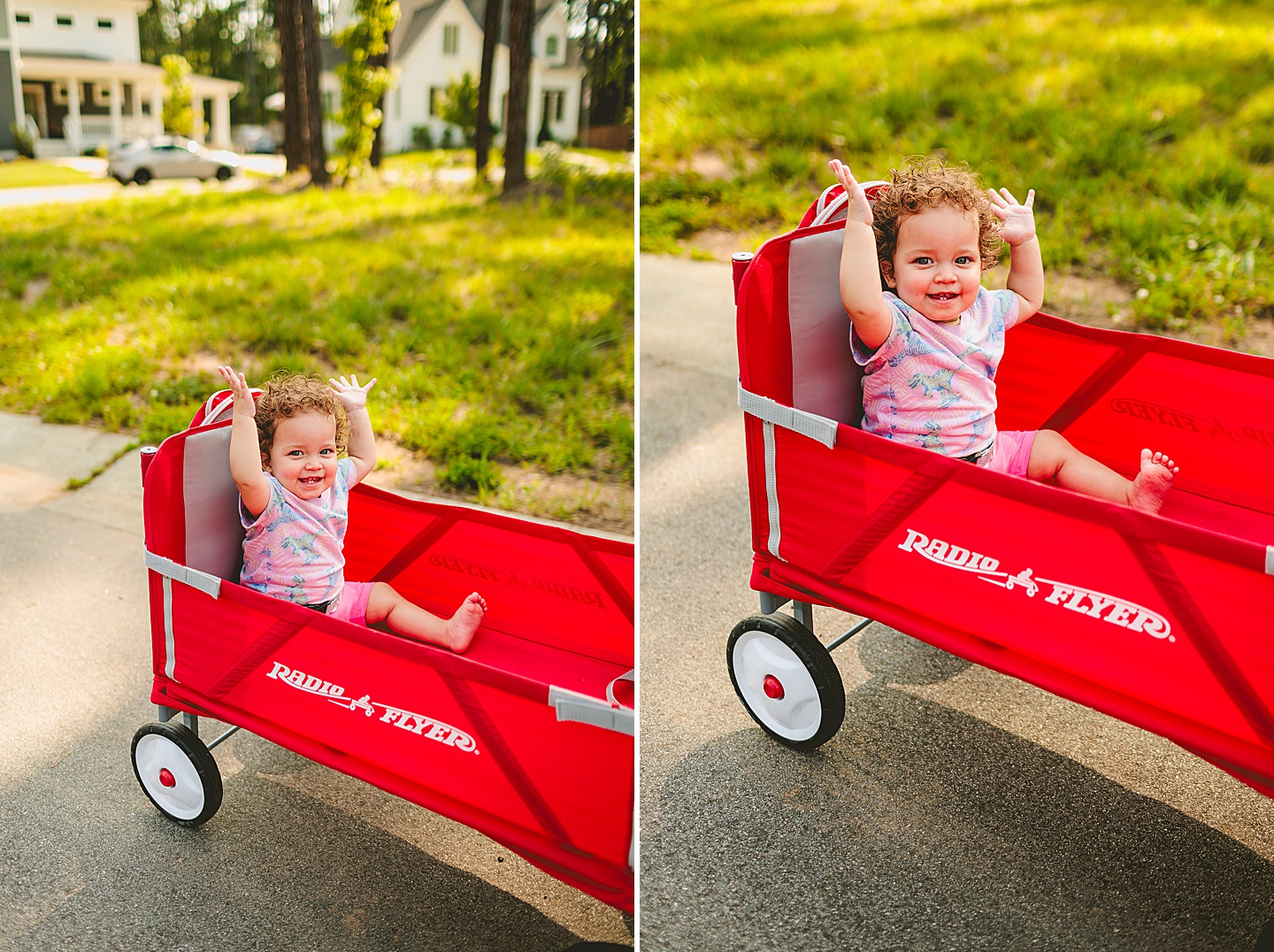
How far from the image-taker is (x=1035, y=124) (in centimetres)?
550

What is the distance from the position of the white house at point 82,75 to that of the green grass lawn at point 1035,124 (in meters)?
2.45

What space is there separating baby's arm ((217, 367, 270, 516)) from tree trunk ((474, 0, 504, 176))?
10.0ft

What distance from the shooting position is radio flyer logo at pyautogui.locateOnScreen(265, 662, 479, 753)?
5.17 ft

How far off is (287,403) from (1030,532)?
54.1 inches

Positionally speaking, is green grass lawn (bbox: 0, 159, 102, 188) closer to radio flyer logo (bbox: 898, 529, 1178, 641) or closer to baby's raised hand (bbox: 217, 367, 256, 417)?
baby's raised hand (bbox: 217, 367, 256, 417)

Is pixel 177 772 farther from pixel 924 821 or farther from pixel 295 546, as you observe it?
pixel 924 821

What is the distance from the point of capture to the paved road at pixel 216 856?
169 centimetres

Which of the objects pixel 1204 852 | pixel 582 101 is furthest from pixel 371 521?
pixel 1204 852

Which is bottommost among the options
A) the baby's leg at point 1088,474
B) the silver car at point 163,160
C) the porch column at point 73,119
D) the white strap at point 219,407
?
the baby's leg at point 1088,474

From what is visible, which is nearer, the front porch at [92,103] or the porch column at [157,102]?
the front porch at [92,103]

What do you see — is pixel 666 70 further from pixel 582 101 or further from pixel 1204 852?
pixel 1204 852

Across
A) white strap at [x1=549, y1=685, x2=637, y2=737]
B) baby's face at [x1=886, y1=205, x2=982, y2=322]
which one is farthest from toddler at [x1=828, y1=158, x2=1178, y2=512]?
white strap at [x1=549, y1=685, x2=637, y2=737]

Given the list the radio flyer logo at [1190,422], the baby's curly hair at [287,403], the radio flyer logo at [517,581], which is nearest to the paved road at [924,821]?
the radio flyer logo at [517,581]

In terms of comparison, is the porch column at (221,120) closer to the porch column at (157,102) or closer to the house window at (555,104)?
the porch column at (157,102)
